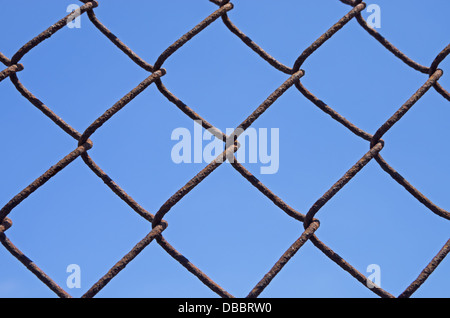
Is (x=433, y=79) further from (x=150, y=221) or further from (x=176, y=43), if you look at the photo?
(x=150, y=221)

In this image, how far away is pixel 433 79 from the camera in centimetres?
137

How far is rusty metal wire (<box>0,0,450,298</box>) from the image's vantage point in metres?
1.11

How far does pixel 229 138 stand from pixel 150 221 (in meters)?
0.24

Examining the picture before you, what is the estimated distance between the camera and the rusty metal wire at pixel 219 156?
43.8 inches

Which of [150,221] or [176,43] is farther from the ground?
[176,43]

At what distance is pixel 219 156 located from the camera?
1.19m
